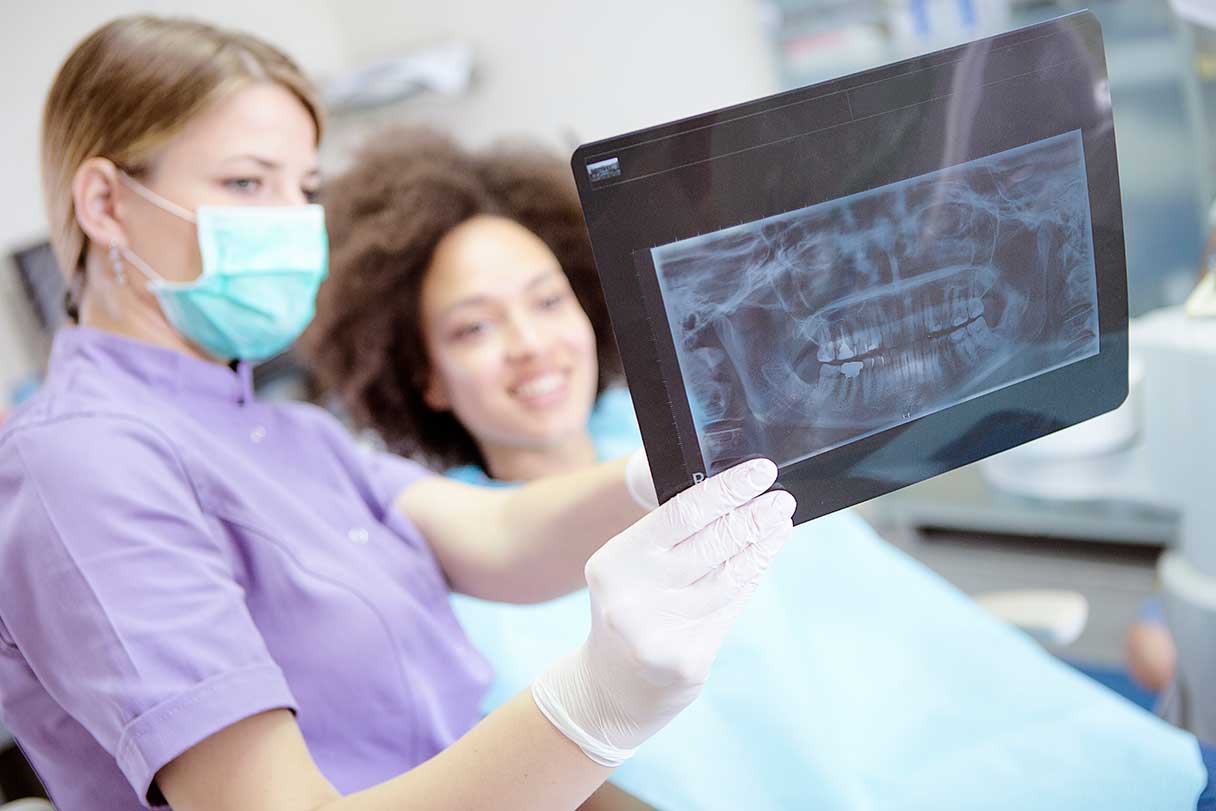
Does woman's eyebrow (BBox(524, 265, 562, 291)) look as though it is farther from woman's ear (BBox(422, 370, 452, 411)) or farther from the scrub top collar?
the scrub top collar

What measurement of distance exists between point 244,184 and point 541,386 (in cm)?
60

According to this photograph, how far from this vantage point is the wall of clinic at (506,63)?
118 inches

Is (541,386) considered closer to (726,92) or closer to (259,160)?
(259,160)

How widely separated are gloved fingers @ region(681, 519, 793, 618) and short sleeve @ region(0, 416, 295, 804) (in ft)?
1.18

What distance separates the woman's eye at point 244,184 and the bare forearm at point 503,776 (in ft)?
2.04

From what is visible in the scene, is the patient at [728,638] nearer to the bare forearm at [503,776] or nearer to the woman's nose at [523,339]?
the woman's nose at [523,339]

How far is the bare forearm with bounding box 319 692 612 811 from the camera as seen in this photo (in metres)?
0.81

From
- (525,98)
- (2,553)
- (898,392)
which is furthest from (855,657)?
(525,98)

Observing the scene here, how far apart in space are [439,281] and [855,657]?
0.85 meters

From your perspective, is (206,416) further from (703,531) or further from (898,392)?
(898,392)

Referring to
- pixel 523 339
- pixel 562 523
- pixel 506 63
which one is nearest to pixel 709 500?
pixel 562 523

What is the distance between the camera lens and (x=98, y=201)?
3.52 feet

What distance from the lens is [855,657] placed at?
1.42m

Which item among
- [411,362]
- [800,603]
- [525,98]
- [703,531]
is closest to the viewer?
[703,531]
